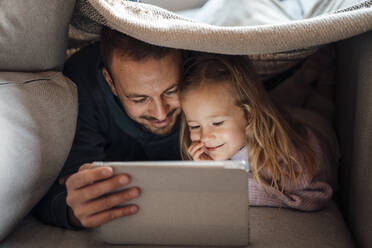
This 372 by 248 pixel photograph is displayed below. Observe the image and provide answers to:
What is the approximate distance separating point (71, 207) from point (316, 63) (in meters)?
0.91

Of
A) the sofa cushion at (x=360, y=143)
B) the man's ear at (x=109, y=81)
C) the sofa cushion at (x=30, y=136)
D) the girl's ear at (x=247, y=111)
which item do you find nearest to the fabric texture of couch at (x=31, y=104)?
the sofa cushion at (x=30, y=136)

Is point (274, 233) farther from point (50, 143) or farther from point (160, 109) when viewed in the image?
point (50, 143)

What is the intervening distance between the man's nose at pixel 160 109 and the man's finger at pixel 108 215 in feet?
0.76

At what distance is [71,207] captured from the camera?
76 centimetres

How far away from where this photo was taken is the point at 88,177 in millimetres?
676

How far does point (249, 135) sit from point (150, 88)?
224 millimetres

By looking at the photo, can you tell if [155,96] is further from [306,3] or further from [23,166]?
[306,3]

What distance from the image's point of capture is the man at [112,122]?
2.26ft

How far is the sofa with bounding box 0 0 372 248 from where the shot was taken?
2.21ft

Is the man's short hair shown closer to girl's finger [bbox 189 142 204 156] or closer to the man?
the man

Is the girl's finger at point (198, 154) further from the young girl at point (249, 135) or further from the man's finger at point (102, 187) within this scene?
the man's finger at point (102, 187)

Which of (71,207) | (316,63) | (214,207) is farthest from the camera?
(316,63)

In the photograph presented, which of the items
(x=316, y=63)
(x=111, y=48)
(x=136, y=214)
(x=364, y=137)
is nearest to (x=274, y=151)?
(x=364, y=137)

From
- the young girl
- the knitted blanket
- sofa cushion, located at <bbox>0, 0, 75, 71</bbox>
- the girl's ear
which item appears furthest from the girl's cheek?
sofa cushion, located at <bbox>0, 0, 75, 71</bbox>
